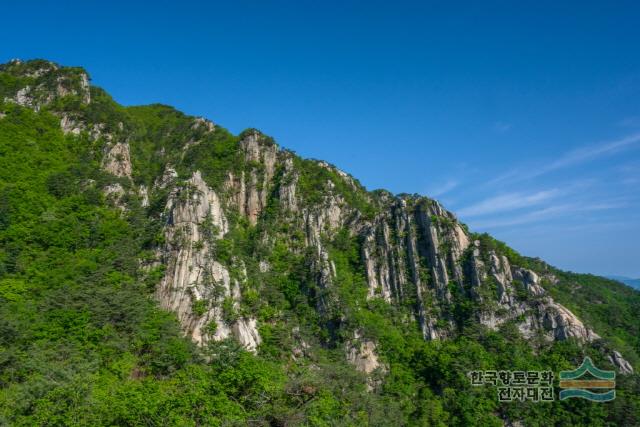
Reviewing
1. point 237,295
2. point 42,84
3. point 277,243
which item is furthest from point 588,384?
point 42,84

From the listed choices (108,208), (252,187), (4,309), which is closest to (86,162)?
(108,208)

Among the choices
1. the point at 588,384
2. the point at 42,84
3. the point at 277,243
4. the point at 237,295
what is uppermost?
the point at 42,84

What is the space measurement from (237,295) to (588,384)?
45.8 m

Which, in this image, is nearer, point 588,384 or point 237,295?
point 588,384

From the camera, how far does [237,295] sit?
48.4 meters

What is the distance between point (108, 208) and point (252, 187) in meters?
24.7

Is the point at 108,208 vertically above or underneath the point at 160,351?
above

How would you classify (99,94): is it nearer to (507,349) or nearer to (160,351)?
(160,351)

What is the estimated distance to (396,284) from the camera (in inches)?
2495

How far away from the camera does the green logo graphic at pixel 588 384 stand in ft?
147

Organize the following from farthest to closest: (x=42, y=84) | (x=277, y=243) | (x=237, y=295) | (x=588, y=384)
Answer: (x=42, y=84) → (x=277, y=243) → (x=237, y=295) → (x=588, y=384)

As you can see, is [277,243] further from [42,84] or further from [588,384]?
[42,84]

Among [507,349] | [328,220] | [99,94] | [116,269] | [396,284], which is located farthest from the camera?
[99,94]

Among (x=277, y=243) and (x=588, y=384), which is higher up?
(x=277, y=243)
